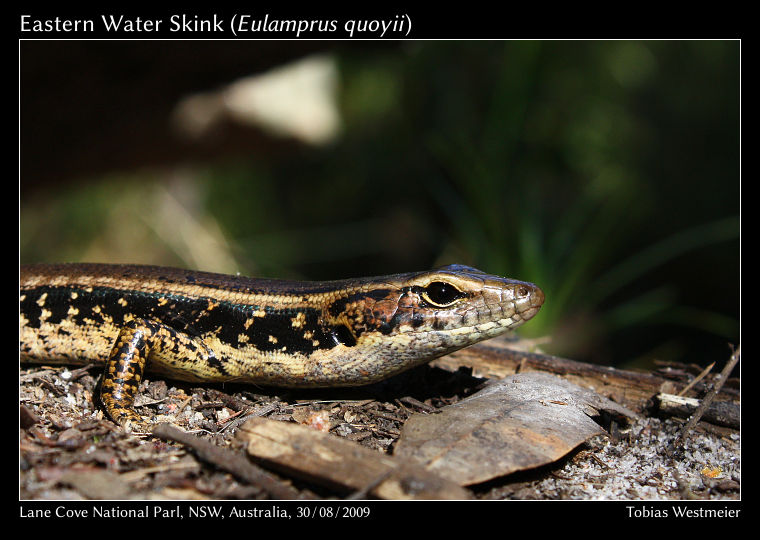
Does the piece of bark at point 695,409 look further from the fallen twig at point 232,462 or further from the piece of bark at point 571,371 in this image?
the fallen twig at point 232,462

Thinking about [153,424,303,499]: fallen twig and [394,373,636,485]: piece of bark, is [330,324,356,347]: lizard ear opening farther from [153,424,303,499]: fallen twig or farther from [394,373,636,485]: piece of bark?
[153,424,303,499]: fallen twig

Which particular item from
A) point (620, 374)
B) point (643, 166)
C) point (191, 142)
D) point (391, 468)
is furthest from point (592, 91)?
point (391, 468)

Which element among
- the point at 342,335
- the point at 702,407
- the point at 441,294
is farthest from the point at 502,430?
the point at 702,407

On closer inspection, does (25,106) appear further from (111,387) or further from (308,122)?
(111,387)

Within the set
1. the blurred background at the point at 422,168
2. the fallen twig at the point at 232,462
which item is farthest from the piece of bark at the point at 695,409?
the fallen twig at the point at 232,462

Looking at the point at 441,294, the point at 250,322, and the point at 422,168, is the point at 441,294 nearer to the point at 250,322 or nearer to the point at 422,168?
the point at 250,322

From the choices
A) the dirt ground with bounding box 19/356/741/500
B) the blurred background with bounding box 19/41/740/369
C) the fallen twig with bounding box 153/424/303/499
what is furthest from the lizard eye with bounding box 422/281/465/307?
the blurred background with bounding box 19/41/740/369
